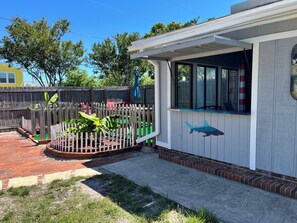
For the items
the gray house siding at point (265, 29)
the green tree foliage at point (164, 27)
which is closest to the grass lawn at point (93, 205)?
the gray house siding at point (265, 29)

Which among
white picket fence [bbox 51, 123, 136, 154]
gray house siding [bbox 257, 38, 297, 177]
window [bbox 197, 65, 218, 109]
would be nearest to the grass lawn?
gray house siding [bbox 257, 38, 297, 177]

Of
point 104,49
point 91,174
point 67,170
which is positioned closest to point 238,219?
point 91,174

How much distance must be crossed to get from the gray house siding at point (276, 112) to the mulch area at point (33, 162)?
10.2ft

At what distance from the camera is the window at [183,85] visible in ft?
18.1

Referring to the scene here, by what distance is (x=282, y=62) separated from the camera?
Answer: 3480 millimetres

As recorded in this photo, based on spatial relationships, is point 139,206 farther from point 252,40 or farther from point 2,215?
point 252,40

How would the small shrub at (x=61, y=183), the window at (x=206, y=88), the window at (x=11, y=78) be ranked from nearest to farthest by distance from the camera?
the small shrub at (x=61, y=183), the window at (x=206, y=88), the window at (x=11, y=78)

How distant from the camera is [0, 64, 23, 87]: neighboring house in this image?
843 inches

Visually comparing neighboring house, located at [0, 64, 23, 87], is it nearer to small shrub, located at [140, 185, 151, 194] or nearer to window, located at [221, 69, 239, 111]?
window, located at [221, 69, 239, 111]

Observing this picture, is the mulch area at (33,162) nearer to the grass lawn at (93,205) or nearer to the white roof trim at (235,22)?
the grass lawn at (93,205)

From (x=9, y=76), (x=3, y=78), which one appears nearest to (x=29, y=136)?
(x=3, y=78)

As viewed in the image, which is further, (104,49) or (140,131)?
(104,49)

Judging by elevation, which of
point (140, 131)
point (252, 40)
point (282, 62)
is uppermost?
point (252, 40)

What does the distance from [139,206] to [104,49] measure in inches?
671
